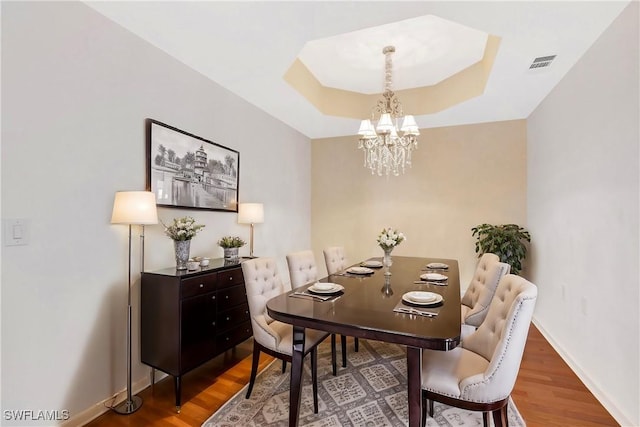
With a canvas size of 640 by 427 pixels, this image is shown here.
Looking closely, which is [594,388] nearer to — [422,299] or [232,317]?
[422,299]

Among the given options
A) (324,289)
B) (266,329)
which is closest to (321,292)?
(324,289)

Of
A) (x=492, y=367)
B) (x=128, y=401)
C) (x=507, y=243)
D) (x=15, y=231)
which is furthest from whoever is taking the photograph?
(x=507, y=243)

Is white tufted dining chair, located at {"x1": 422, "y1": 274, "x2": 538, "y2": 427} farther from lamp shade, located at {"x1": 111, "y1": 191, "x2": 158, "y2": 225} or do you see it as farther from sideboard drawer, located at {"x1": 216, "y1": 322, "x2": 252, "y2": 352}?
lamp shade, located at {"x1": 111, "y1": 191, "x2": 158, "y2": 225}

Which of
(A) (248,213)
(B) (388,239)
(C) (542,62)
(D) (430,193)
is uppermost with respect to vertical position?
(C) (542,62)

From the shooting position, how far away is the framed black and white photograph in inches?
101

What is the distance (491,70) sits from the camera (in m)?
3.01

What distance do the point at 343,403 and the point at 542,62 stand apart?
3.29 metres

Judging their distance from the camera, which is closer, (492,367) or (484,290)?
(492,367)

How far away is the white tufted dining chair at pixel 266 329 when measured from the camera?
210 centimetres

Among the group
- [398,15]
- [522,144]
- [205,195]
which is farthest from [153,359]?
[522,144]

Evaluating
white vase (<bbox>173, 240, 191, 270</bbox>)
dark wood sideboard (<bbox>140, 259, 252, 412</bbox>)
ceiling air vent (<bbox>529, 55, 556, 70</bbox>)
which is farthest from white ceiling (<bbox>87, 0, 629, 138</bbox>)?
dark wood sideboard (<bbox>140, 259, 252, 412</bbox>)

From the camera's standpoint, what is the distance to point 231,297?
271 cm

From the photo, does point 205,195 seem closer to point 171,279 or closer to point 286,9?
point 171,279

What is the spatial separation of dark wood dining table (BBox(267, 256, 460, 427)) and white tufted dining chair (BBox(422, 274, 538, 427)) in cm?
19
